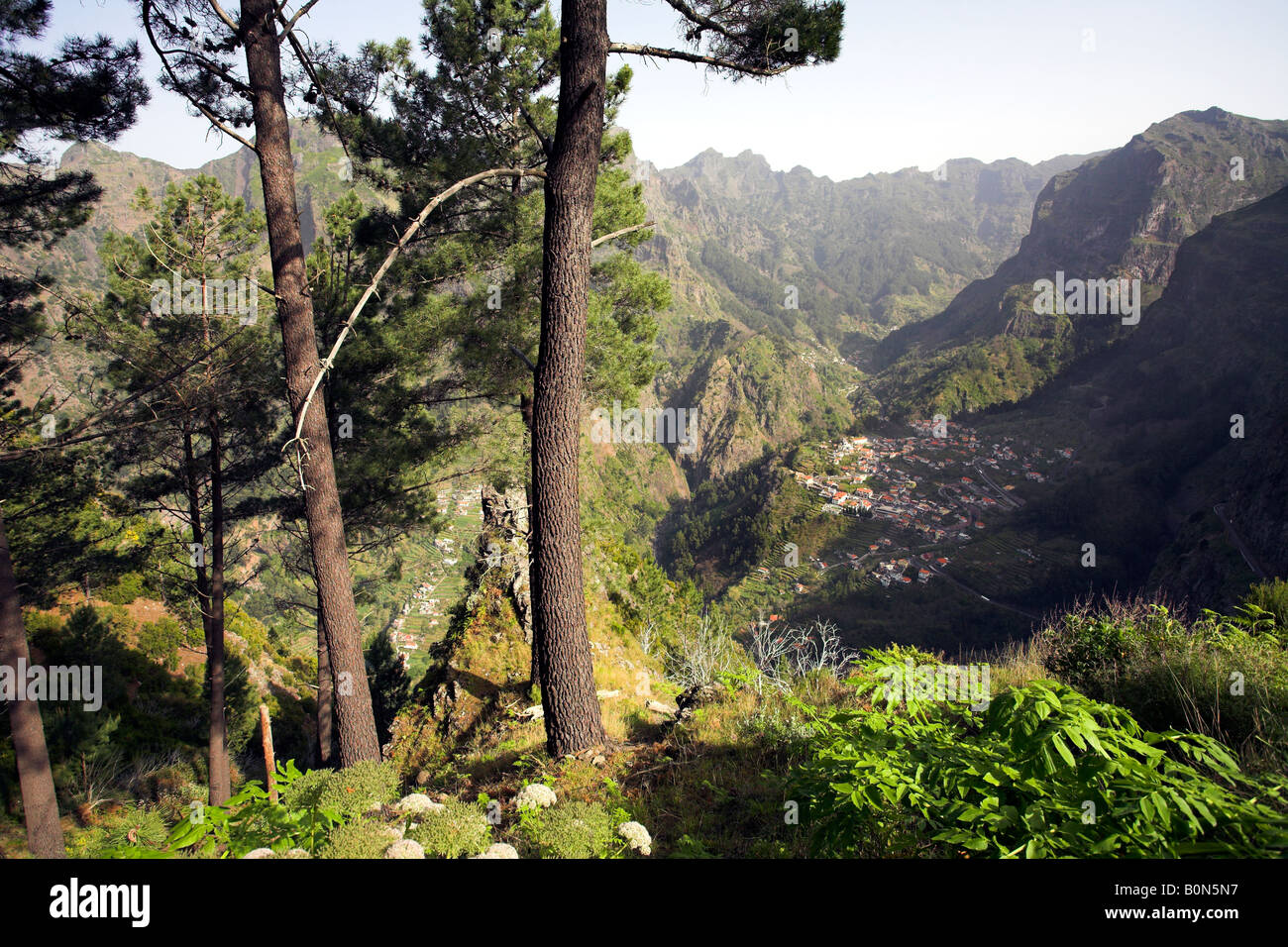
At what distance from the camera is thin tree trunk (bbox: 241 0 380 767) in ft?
15.8

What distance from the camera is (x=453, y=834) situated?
2.93 metres

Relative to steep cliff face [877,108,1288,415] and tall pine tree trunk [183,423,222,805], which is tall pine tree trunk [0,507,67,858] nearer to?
tall pine tree trunk [183,423,222,805]

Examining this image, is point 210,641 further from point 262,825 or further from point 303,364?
point 262,825

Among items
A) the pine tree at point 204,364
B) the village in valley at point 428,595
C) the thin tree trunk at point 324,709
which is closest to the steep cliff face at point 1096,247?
the village in valley at point 428,595

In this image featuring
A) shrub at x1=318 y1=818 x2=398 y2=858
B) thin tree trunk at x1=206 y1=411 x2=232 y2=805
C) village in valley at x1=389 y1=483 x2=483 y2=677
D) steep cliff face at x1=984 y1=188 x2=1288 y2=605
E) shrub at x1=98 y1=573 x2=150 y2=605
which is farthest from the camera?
village in valley at x1=389 y1=483 x2=483 y2=677

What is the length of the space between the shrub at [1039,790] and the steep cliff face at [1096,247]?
118 m

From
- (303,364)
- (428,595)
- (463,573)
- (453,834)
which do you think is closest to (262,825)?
(453,834)

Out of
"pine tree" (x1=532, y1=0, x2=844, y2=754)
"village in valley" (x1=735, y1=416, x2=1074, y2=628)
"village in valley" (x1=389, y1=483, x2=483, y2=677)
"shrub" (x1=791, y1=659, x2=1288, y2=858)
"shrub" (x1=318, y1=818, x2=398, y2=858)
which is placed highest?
"pine tree" (x1=532, y1=0, x2=844, y2=754)

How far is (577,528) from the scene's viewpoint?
4.29 meters

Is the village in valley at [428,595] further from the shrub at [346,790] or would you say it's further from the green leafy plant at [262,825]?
the green leafy plant at [262,825]

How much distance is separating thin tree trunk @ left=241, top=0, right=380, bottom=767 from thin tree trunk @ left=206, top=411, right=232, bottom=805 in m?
A: 5.92

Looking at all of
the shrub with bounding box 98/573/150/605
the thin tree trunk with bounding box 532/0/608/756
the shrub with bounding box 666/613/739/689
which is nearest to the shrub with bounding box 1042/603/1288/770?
the shrub with bounding box 666/613/739/689

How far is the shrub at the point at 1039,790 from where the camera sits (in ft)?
5.20
